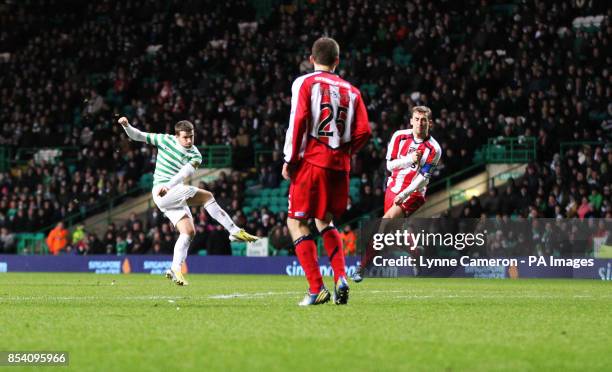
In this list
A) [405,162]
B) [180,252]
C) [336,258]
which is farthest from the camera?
[405,162]

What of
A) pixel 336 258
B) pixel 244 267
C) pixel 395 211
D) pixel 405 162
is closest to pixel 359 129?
pixel 336 258

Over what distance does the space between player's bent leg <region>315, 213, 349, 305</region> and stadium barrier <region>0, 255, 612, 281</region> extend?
34.2 ft

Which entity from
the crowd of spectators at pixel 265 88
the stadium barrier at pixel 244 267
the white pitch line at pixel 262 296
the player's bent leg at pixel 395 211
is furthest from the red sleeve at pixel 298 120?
the crowd of spectators at pixel 265 88

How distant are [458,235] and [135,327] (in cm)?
1415

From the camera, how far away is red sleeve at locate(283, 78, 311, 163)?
10336 mm

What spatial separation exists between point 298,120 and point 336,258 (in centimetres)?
148

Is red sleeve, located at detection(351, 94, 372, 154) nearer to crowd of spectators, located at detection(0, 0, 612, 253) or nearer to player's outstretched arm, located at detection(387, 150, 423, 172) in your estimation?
player's outstretched arm, located at detection(387, 150, 423, 172)

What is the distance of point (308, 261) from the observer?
10766 mm

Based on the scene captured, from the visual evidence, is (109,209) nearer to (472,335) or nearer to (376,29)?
(376,29)

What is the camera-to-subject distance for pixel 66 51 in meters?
42.2

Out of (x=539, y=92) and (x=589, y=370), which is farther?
(x=539, y=92)

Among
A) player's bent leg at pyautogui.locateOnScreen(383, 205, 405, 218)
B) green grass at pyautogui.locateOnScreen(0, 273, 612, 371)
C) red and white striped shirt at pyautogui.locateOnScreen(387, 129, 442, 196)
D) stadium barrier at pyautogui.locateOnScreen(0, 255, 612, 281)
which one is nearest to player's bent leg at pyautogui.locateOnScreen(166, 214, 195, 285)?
green grass at pyautogui.locateOnScreen(0, 273, 612, 371)

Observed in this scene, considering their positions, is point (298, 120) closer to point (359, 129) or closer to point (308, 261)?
point (359, 129)

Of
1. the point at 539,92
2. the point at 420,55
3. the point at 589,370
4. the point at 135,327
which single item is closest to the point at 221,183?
the point at 420,55
